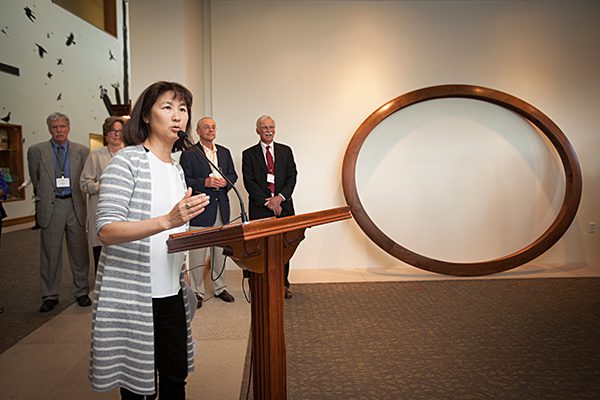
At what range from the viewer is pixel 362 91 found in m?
5.19

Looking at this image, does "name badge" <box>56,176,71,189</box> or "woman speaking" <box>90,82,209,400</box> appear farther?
"name badge" <box>56,176,71,189</box>

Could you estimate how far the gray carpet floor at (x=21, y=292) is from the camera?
3537 millimetres

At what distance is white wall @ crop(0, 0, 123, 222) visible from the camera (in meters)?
7.24

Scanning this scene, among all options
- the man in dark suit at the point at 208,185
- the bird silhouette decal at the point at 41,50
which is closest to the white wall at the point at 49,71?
the bird silhouette decal at the point at 41,50

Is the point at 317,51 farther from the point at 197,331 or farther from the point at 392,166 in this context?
the point at 197,331

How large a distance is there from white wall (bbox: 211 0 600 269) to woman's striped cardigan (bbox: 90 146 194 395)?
3638 millimetres

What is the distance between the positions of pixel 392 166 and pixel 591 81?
240cm

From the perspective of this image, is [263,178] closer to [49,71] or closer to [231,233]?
[231,233]

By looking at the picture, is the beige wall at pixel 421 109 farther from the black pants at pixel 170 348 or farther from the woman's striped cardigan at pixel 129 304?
the woman's striped cardigan at pixel 129 304

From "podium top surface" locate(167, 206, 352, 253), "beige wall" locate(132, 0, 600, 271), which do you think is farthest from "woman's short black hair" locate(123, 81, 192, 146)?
"beige wall" locate(132, 0, 600, 271)

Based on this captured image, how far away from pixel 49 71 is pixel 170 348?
326 inches

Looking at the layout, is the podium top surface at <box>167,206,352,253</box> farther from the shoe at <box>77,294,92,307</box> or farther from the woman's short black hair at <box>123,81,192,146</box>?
the shoe at <box>77,294,92,307</box>

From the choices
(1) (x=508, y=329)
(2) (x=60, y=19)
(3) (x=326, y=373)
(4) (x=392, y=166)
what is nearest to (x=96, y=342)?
(3) (x=326, y=373)

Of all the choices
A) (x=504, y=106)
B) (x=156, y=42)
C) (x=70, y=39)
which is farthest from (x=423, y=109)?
(x=70, y=39)
